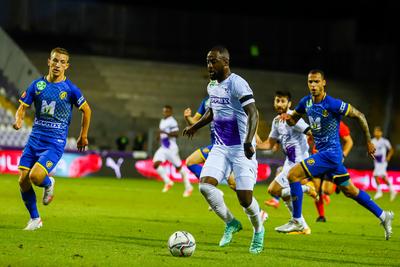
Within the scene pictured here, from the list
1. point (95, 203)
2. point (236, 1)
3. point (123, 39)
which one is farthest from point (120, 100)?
point (95, 203)

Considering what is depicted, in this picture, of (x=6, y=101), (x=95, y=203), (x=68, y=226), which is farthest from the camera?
(x=6, y=101)

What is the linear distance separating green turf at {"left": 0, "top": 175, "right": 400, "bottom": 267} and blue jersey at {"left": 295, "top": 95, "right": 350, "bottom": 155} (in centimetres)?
146

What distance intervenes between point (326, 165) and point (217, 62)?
11.4ft

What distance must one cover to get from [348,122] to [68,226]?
22.9 meters

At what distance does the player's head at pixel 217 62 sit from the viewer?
403 inches

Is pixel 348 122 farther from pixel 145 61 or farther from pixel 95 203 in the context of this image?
pixel 95 203

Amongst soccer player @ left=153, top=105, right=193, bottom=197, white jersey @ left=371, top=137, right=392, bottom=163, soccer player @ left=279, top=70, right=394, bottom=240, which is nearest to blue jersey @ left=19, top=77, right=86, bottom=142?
soccer player @ left=279, top=70, right=394, bottom=240

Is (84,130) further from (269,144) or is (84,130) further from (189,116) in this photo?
(269,144)

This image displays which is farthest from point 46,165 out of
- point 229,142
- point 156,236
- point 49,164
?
point 229,142

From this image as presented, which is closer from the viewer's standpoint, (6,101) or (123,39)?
(6,101)

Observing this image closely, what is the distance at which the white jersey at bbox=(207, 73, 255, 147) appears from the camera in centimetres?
1047

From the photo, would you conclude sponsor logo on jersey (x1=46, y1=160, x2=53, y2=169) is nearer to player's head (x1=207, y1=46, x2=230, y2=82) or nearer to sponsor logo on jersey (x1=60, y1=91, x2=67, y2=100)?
sponsor logo on jersey (x1=60, y1=91, x2=67, y2=100)

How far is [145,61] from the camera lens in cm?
4078

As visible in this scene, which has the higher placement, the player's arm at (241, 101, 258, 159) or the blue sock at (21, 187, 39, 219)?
the player's arm at (241, 101, 258, 159)
